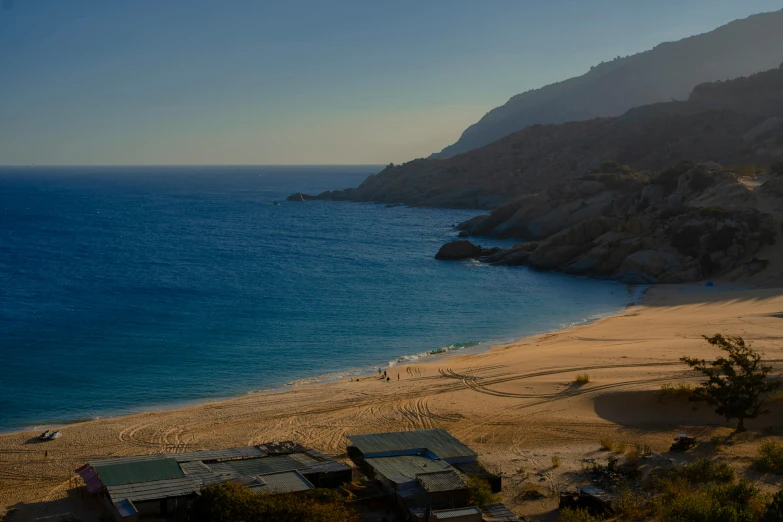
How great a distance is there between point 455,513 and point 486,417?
9133mm

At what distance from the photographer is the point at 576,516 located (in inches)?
575

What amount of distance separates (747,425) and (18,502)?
20393mm

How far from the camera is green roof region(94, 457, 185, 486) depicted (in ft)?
54.4

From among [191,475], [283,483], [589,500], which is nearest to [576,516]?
[589,500]

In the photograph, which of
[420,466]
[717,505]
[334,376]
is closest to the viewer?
[717,505]

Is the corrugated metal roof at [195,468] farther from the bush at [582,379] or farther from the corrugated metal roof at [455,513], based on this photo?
the bush at [582,379]

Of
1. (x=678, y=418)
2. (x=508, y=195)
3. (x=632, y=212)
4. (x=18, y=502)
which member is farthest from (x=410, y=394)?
(x=508, y=195)

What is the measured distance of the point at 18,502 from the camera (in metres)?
17.3

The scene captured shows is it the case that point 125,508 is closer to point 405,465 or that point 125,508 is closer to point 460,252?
point 405,465

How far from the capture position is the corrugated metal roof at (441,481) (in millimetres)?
16109

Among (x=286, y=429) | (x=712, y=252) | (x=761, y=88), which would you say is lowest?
(x=286, y=429)

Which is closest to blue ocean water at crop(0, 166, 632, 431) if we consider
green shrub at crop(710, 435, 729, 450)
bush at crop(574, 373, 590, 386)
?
bush at crop(574, 373, 590, 386)

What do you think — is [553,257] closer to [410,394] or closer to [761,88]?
[410,394]

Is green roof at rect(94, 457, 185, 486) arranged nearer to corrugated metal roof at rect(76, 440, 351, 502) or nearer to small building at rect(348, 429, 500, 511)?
corrugated metal roof at rect(76, 440, 351, 502)
